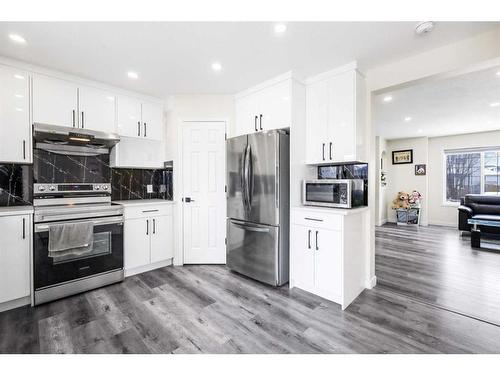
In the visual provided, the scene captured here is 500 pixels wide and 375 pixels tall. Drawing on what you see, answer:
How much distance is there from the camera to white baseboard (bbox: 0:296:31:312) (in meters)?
2.23

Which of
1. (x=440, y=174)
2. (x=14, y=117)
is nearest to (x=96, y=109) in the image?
(x=14, y=117)

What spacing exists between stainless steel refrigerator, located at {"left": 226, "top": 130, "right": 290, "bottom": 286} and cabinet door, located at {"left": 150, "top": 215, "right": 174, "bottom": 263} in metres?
0.97

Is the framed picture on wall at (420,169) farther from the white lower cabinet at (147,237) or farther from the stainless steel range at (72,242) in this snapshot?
the stainless steel range at (72,242)

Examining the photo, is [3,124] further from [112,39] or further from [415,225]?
[415,225]

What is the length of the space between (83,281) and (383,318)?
306 centimetres

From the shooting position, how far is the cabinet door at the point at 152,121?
3.41 meters

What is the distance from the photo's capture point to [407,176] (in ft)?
22.9

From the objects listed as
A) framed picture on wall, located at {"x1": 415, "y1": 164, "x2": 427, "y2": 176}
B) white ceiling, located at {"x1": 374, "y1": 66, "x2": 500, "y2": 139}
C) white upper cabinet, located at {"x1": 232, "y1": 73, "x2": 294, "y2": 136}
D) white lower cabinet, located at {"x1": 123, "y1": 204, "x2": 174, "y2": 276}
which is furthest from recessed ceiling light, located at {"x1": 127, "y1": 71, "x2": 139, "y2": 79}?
framed picture on wall, located at {"x1": 415, "y1": 164, "x2": 427, "y2": 176}

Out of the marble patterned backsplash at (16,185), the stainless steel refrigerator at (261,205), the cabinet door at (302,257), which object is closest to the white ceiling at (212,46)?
the stainless steel refrigerator at (261,205)

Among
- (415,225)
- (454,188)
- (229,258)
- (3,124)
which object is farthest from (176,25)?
(454,188)

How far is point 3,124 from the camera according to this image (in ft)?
7.77

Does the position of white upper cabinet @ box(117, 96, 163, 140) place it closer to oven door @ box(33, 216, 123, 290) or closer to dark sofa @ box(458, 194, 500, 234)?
oven door @ box(33, 216, 123, 290)

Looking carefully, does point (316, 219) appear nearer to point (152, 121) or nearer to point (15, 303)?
point (152, 121)

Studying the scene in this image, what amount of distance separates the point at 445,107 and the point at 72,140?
579 cm
